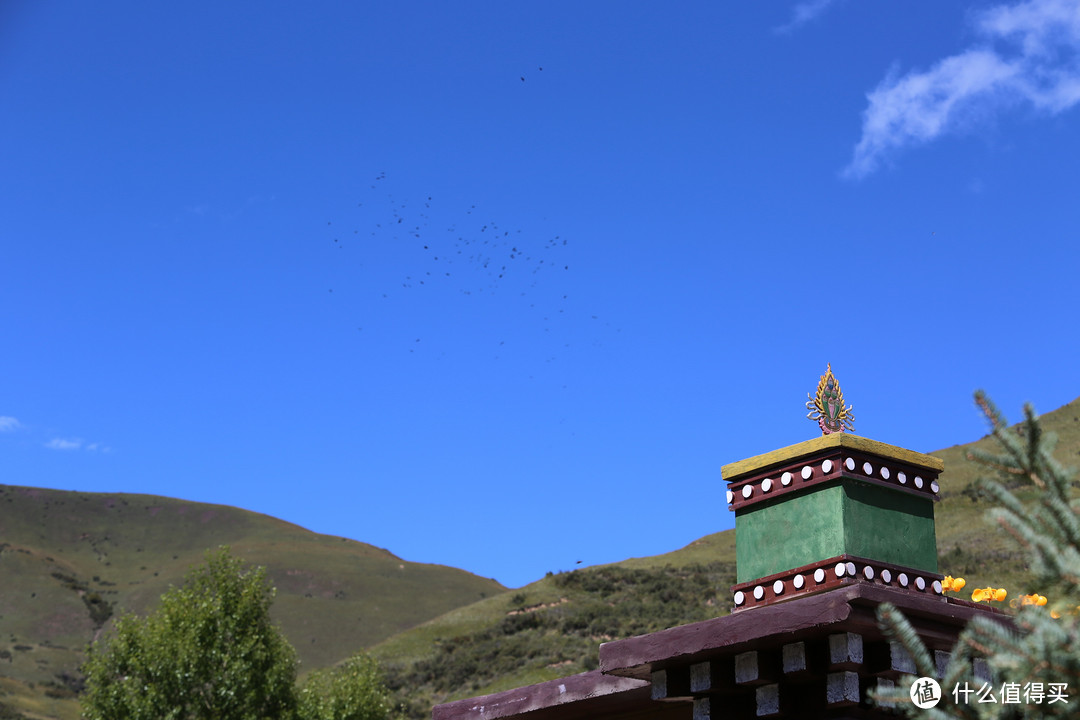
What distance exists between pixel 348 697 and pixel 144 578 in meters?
93.6

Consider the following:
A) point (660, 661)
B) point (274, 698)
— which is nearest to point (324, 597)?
point (274, 698)

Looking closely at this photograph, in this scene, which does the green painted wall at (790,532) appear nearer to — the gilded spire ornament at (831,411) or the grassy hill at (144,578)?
the gilded spire ornament at (831,411)

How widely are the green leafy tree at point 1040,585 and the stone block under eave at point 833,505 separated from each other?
369cm

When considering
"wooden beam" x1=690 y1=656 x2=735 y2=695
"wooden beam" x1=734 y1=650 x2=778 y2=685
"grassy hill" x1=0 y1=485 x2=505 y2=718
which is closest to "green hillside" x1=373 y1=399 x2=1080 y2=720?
"grassy hill" x1=0 y1=485 x2=505 y2=718

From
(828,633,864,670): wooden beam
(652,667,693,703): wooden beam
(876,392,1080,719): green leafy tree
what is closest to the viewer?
(876,392,1080,719): green leafy tree

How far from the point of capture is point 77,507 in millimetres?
133375

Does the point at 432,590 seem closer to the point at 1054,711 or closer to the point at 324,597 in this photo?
the point at 324,597

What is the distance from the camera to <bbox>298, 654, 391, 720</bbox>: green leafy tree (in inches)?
1041

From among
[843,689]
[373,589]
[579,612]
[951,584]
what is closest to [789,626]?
[843,689]

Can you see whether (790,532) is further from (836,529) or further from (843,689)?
(843,689)

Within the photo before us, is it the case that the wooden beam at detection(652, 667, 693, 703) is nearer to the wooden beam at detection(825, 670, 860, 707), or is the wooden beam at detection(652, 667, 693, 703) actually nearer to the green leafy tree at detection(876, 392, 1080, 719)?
the wooden beam at detection(825, 670, 860, 707)

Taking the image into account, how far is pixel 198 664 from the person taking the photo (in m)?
24.3

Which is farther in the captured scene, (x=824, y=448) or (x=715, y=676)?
(x=824, y=448)

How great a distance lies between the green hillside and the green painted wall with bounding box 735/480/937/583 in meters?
32.7
